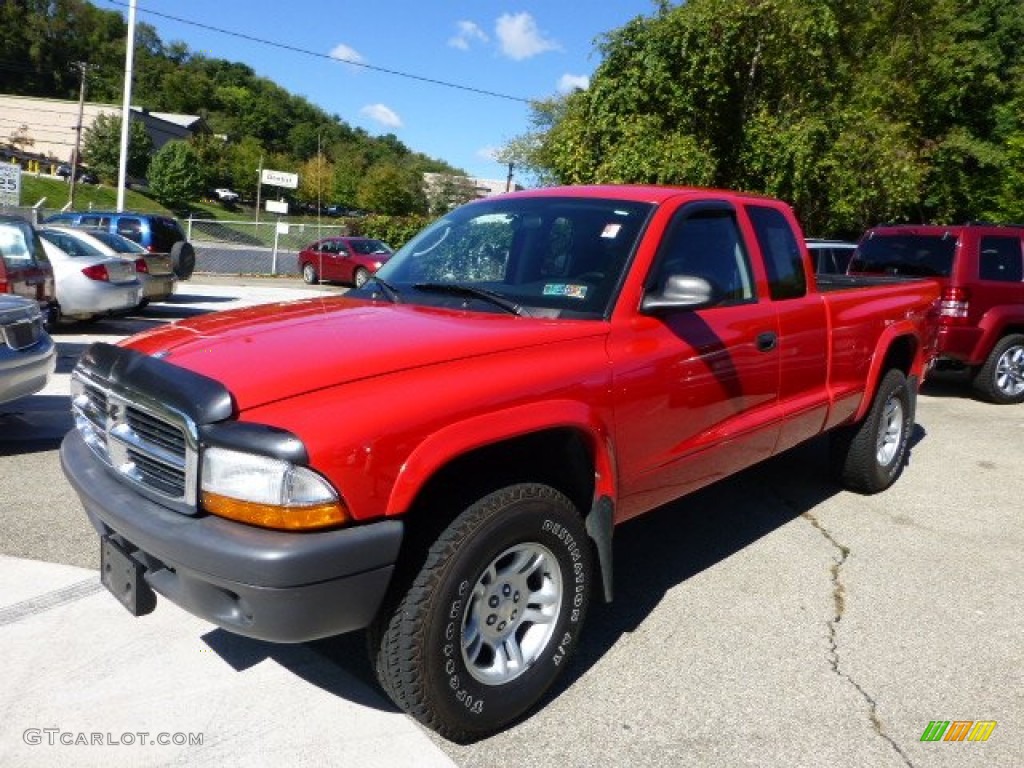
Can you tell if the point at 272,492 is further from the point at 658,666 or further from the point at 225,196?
the point at 225,196

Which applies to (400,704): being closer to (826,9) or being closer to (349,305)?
(349,305)

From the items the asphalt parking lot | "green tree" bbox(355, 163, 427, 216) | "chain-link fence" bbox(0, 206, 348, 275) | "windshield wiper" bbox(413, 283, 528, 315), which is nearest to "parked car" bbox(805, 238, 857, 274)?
the asphalt parking lot

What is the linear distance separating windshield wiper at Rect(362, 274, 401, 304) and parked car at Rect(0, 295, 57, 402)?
3.07 m

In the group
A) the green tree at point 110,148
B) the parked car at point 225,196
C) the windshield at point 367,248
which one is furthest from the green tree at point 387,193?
the windshield at point 367,248

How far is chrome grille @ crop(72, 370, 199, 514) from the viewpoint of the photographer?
7.94 ft

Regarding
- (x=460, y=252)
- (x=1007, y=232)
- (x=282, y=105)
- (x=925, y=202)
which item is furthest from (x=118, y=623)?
(x=282, y=105)

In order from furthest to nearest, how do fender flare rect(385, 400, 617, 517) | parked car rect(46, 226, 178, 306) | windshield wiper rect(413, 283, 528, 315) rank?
parked car rect(46, 226, 178, 306) < windshield wiper rect(413, 283, 528, 315) < fender flare rect(385, 400, 617, 517)

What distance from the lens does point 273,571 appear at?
87.4 inches

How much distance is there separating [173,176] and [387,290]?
75603 millimetres

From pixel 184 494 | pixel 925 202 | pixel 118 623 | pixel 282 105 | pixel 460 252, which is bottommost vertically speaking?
pixel 118 623

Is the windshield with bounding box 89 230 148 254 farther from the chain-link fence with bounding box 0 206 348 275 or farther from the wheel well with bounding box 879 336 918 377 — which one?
the wheel well with bounding box 879 336 918 377

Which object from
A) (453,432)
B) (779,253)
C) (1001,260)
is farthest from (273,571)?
(1001,260)

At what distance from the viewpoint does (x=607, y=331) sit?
308cm

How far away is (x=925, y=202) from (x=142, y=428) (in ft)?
101
